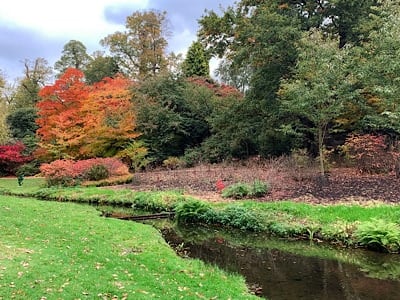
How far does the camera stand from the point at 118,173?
24.3 meters

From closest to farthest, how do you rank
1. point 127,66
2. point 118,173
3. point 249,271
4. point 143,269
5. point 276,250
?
point 143,269, point 249,271, point 276,250, point 118,173, point 127,66

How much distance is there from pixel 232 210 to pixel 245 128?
12.1 metres

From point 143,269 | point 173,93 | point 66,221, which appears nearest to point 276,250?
point 143,269

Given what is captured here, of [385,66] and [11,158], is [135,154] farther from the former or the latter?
[385,66]

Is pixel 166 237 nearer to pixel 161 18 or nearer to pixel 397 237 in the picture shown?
pixel 397 237

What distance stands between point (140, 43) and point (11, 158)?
67.6ft

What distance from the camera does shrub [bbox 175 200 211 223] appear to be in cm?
1460

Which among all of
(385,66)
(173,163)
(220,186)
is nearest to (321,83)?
(385,66)

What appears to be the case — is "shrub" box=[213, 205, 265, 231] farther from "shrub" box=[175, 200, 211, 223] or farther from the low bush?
the low bush

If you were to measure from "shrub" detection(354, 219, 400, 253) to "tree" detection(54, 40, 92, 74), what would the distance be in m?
48.2

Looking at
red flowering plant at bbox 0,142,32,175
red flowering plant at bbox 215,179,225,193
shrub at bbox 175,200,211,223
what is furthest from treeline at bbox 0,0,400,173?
shrub at bbox 175,200,211,223

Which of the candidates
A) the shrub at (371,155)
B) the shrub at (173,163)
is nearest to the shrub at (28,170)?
the shrub at (173,163)

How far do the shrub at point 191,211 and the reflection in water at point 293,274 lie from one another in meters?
2.92

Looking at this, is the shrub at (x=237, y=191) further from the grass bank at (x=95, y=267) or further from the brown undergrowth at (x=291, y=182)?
the grass bank at (x=95, y=267)
